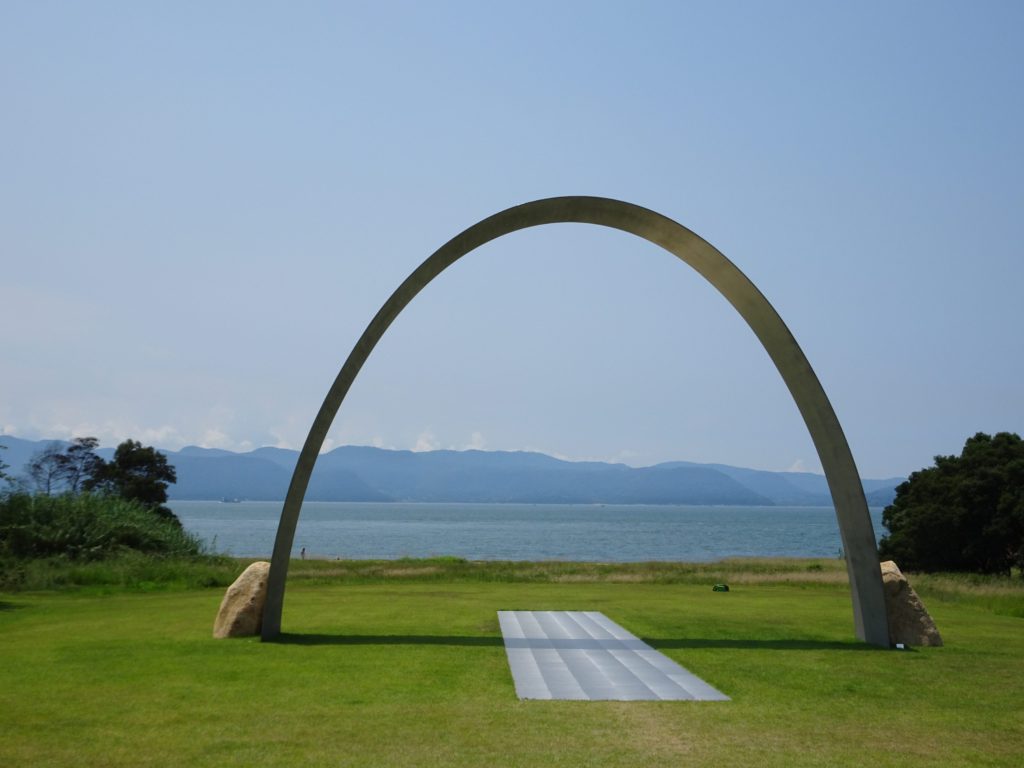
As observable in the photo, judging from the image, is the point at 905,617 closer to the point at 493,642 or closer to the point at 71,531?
the point at 493,642

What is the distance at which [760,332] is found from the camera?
12.8m

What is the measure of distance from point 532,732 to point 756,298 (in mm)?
7131

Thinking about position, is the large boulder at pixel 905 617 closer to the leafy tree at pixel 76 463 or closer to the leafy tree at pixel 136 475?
the leafy tree at pixel 136 475

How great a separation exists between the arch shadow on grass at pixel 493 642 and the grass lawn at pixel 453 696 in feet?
0.18

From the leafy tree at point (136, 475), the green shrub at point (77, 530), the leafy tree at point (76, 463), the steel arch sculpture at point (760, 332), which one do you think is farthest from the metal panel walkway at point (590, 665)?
the leafy tree at point (76, 463)

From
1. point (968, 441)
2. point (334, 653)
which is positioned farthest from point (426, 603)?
point (968, 441)

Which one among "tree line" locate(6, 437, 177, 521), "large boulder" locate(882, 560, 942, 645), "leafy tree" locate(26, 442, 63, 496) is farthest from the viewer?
"leafy tree" locate(26, 442, 63, 496)

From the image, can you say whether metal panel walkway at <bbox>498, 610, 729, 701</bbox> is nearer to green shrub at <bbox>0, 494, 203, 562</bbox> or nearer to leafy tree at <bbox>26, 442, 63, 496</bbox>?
green shrub at <bbox>0, 494, 203, 562</bbox>

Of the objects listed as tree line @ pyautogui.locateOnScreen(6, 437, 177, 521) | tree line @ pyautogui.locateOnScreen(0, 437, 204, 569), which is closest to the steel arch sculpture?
tree line @ pyautogui.locateOnScreen(0, 437, 204, 569)

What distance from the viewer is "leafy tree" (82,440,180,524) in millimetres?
45812

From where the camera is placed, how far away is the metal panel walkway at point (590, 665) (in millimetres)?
9000

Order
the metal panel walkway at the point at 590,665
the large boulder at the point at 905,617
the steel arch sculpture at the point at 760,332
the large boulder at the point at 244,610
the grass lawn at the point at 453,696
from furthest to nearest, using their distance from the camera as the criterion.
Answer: the large boulder at the point at 905,617, the large boulder at the point at 244,610, the steel arch sculpture at the point at 760,332, the metal panel walkway at the point at 590,665, the grass lawn at the point at 453,696

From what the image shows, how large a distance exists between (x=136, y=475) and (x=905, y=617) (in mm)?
41375

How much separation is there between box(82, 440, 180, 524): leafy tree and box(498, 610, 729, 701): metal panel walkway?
118 ft
